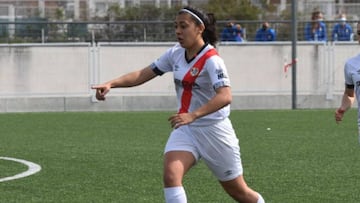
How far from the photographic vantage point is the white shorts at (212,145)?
770 centimetres

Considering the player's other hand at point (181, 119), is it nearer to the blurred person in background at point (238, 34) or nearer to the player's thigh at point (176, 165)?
the player's thigh at point (176, 165)

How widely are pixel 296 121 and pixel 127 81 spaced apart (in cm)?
1351

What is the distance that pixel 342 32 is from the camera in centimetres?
2905

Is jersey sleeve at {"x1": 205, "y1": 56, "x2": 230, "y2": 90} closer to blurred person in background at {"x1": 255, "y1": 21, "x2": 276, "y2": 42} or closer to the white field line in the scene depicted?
the white field line

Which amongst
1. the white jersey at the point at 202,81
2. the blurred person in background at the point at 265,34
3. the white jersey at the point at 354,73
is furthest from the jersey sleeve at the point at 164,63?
the blurred person in background at the point at 265,34

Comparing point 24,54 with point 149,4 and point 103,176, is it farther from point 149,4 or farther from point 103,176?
point 103,176

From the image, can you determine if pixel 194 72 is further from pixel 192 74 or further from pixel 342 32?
pixel 342 32

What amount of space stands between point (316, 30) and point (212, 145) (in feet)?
71.7

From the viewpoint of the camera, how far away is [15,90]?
26.5 meters

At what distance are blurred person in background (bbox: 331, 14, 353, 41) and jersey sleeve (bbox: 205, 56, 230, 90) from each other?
21625 mm

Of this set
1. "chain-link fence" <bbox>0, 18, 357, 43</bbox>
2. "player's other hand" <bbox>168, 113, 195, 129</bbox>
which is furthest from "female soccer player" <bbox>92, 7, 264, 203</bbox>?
"chain-link fence" <bbox>0, 18, 357, 43</bbox>

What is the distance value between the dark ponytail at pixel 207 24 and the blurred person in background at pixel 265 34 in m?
21.1

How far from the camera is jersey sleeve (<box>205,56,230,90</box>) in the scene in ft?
24.6

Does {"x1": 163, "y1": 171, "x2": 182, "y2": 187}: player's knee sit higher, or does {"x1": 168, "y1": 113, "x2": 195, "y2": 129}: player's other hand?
{"x1": 168, "y1": 113, "x2": 195, "y2": 129}: player's other hand
